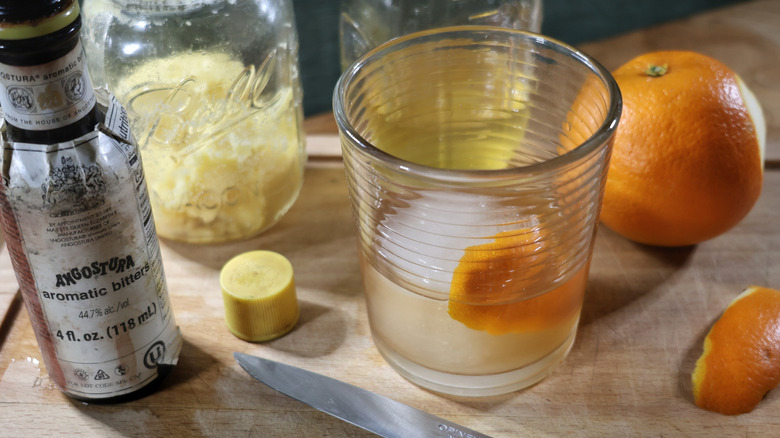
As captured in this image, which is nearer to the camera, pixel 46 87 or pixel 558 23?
pixel 46 87

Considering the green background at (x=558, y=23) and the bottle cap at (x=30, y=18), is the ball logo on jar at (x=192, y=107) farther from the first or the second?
the green background at (x=558, y=23)

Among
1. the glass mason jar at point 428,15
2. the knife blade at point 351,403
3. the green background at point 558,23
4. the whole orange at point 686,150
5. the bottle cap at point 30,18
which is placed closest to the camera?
the bottle cap at point 30,18

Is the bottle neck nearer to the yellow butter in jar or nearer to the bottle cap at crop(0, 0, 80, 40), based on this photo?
the bottle cap at crop(0, 0, 80, 40)

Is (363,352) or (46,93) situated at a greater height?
(46,93)

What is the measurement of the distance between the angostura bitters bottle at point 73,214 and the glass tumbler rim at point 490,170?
166mm

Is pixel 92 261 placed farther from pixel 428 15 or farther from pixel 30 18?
pixel 428 15

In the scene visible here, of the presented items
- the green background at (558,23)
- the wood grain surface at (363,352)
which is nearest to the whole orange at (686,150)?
the wood grain surface at (363,352)

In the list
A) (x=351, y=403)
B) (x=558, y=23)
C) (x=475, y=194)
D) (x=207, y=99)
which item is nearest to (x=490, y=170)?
(x=475, y=194)

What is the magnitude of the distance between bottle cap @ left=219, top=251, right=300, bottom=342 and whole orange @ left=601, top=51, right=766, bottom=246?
1.07ft

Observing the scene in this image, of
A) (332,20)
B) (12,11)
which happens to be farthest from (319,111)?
(12,11)

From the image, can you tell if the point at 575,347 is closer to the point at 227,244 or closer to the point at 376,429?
the point at 376,429

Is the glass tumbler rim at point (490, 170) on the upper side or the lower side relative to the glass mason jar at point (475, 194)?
upper

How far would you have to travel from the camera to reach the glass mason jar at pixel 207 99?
0.74m

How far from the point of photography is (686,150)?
73cm
